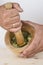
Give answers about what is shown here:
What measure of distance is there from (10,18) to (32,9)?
1.14 feet

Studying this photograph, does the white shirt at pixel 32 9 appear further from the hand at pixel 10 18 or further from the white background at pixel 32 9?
the hand at pixel 10 18

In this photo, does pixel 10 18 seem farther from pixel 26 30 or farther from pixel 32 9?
pixel 32 9

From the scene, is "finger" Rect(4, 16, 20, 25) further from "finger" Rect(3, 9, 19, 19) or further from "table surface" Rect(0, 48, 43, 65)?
"table surface" Rect(0, 48, 43, 65)

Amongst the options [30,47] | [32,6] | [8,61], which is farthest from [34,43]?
[32,6]

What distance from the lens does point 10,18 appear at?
74 centimetres

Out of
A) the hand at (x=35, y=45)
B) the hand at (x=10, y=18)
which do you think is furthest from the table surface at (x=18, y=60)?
the hand at (x=10, y=18)

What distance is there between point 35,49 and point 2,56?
169 millimetres

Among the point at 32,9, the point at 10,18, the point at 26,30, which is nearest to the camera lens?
→ the point at 10,18

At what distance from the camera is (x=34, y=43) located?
79 cm

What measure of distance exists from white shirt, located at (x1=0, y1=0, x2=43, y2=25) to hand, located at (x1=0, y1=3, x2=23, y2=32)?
1.02 feet

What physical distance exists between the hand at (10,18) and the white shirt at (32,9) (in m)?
0.31

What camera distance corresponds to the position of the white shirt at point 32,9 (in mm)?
1064

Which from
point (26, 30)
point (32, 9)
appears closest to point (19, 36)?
point (26, 30)

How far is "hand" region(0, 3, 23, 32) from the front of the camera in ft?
2.41
